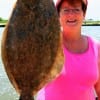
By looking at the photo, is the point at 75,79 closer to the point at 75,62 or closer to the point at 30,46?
the point at 75,62

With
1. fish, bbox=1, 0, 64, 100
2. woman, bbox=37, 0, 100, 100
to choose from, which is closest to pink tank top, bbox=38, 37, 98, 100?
woman, bbox=37, 0, 100, 100

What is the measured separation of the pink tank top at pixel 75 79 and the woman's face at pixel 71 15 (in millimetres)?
216

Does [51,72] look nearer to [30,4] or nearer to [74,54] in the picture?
[30,4]

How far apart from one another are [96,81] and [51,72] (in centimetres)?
86

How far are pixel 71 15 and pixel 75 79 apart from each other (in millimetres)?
485

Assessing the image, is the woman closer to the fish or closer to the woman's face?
the woman's face

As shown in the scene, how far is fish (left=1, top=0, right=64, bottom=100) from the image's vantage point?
198 cm

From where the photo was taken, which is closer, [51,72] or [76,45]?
[51,72]

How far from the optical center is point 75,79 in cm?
266

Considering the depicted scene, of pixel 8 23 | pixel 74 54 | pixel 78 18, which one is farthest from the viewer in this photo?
pixel 74 54

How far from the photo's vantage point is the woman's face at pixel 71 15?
255 centimetres

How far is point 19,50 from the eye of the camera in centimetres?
200

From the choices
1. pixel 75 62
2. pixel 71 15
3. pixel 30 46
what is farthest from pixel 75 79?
pixel 30 46

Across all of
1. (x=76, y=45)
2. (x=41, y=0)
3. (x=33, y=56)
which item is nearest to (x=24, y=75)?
(x=33, y=56)
